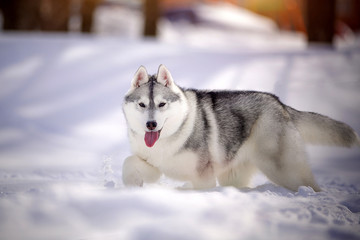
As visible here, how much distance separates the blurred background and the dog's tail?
6.31 metres

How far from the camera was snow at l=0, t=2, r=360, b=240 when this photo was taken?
2.06m

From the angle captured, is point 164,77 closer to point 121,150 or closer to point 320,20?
point 121,150

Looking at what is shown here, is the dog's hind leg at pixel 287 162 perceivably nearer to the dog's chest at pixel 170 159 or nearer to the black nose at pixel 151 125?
the dog's chest at pixel 170 159

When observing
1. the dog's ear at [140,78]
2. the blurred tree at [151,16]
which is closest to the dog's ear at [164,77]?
the dog's ear at [140,78]

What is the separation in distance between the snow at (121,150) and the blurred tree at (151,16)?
138 centimetres

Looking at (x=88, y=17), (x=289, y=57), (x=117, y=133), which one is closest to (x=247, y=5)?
(x=88, y=17)

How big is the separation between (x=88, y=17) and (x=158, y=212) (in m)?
11.1

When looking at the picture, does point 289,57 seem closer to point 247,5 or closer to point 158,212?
point 158,212

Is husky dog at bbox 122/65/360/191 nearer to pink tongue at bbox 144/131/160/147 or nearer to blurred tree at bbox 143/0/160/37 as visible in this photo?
pink tongue at bbox 144/131/160/147

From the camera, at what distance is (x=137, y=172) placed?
2.98 m

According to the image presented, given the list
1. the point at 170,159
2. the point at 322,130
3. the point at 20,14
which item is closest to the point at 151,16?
the point at 20,14

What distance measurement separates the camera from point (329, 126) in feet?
11.2

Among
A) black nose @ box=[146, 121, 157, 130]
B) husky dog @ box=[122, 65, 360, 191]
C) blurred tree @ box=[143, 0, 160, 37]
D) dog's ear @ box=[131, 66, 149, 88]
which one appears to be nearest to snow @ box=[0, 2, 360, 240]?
husky dog @ box=[122, 65, 360, 191]

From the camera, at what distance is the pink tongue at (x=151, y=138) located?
287 centimetres
